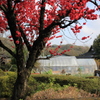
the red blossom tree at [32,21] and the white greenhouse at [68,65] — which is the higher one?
the red blossom tree at [32,21]

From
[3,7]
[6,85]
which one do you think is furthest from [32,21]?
[6,85]

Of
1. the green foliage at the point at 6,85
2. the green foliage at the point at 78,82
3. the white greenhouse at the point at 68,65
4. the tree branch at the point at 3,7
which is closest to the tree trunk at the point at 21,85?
the tree branch at the point at 3,7

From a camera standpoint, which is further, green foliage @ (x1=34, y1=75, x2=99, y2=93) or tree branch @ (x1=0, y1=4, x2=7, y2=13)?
green foliage @ (x1=34, y1=75, x2=99, y2=93)

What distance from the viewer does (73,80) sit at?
13359 mm

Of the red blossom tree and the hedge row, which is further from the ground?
the red blossom tree

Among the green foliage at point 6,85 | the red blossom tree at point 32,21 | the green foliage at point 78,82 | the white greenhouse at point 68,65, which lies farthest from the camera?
the white greenhouse at point 68,65

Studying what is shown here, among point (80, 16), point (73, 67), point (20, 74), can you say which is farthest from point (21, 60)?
point (73, 67)

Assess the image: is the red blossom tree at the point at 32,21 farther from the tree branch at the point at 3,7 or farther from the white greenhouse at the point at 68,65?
the white greenhouse at the point at 68,65

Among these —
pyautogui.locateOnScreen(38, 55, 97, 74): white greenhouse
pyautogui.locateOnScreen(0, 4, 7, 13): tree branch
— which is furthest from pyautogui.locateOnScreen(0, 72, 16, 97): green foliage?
pyautogui.locateOnScreen(38, 55, 97, 74): white greenhouse

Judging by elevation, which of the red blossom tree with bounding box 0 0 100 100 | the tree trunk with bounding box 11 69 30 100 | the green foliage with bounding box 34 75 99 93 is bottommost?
the green foliage with bounding box 34 75 99 93

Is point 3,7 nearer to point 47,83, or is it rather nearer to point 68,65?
point 47,83

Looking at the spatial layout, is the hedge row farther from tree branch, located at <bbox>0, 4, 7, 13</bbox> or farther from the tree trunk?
tree branch, located at <bbox>0, 4, 7, 13</bbox>

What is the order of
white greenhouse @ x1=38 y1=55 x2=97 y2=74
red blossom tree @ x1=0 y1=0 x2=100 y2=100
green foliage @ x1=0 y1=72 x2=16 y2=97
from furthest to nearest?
1. white greenhouse @ x1=38 y1=55 x2=97 y2=74
2. green foliage @ x1=0 y1=72 x2=16 y2=97
3. red blossom tree @ x1=0 y1=0 x2=100 y2=100

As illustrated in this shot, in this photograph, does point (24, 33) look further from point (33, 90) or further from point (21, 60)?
point (33, 90)
